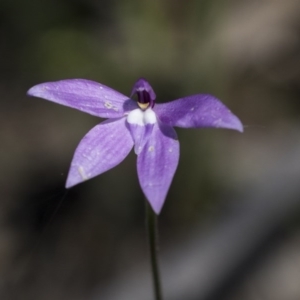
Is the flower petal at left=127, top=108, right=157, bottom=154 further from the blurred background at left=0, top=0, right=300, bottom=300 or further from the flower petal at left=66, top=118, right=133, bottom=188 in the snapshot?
the blurred background at left=0, top=0, right=300, bottom=300

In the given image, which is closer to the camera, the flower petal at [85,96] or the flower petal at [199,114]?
the flower petal at [199,114]

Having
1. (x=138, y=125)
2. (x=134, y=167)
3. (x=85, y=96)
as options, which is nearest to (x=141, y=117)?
(x=138, y=125)

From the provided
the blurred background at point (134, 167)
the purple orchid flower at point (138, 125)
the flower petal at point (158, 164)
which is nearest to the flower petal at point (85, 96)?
the purple orchid flower at point (138, 125)

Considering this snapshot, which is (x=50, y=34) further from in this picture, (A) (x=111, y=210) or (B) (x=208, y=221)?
(B) (x=208, y=221)

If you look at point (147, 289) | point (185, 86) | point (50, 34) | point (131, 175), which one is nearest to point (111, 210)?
point (131, 175)

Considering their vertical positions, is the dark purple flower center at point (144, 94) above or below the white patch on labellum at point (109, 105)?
above

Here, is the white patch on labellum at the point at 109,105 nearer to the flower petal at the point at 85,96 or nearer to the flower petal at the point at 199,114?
the flower petal at the point at 85,96

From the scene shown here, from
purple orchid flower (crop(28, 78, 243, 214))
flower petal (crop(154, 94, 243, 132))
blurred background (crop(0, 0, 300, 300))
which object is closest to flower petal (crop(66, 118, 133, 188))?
purple orchid flower (crop(28, 78, 243, 214))
